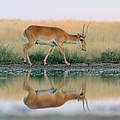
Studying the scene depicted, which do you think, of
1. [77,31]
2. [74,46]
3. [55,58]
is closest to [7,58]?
[55,58]

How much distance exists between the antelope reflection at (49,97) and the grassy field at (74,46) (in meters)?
6.55

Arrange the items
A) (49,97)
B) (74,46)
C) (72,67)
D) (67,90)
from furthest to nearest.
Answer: (74,46) → (72,67) → (67,90) → (49,97)

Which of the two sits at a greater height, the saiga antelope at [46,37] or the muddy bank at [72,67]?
the saiga antelope at [46,37]

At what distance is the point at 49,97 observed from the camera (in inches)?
344

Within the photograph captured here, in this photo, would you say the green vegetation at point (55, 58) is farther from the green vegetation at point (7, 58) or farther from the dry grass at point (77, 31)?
the dry grass at point (77, 31)

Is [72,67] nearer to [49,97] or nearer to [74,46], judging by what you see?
[74,46]

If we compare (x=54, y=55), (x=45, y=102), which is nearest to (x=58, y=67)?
(x=54, y=55)

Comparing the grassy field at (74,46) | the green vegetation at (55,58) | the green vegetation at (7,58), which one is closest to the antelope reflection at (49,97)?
the green vegetation at (7,58)

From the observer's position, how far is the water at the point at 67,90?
707 centimetres

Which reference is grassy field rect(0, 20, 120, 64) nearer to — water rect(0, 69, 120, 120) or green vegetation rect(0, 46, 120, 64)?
green vegetation rect(0, 46, 120, 64)

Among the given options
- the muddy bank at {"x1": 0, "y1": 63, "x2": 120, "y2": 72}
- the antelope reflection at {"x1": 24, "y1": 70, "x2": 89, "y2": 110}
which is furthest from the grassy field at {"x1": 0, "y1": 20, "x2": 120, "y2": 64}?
the antelope reflection at {"x1": 24, "y1": 70, "x2": 89, "y2": 110}

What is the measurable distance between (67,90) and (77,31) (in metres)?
17.1

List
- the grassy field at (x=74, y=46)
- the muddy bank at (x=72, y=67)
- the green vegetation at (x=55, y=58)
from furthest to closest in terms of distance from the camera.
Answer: the grassy field at (x=74, y=46), the green vegetation at (x=55, y=58), the muddy bank at (x=72, y=67)

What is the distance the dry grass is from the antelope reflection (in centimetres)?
861
